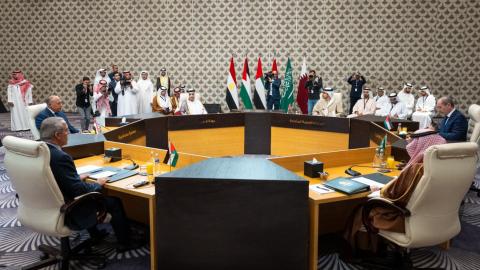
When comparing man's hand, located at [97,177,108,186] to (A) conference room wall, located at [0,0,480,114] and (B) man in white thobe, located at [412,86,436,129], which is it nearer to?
(B) man in white thobe, located at [412,86,436,129]

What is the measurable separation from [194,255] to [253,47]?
10.3 meters

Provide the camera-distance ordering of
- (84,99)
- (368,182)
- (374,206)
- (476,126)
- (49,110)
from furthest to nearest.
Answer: (84,99) → (49,110) → (476,126) → (368,182) → (374,206)

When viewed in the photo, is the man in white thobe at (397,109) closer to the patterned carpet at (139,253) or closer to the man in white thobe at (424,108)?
Result: the man in white thobe at (424,108)

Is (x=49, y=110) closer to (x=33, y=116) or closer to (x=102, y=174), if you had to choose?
(x=33, y=116)

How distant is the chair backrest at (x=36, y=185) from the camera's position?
9.18 feet

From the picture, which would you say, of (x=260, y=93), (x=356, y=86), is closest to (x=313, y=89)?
(x=356, y=86)

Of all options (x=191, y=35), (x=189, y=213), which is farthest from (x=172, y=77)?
(x=189, y=213)

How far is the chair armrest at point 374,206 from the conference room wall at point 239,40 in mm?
9655

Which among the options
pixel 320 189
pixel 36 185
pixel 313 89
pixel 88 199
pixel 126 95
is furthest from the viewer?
pixel 313 89

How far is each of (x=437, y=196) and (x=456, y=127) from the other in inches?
116

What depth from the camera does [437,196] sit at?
2.72 metres

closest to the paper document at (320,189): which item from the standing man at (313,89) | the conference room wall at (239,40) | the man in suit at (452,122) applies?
the man in suit at (452,122)

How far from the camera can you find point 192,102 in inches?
363

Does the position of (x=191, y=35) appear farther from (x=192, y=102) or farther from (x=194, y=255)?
(x=194, y=255)
